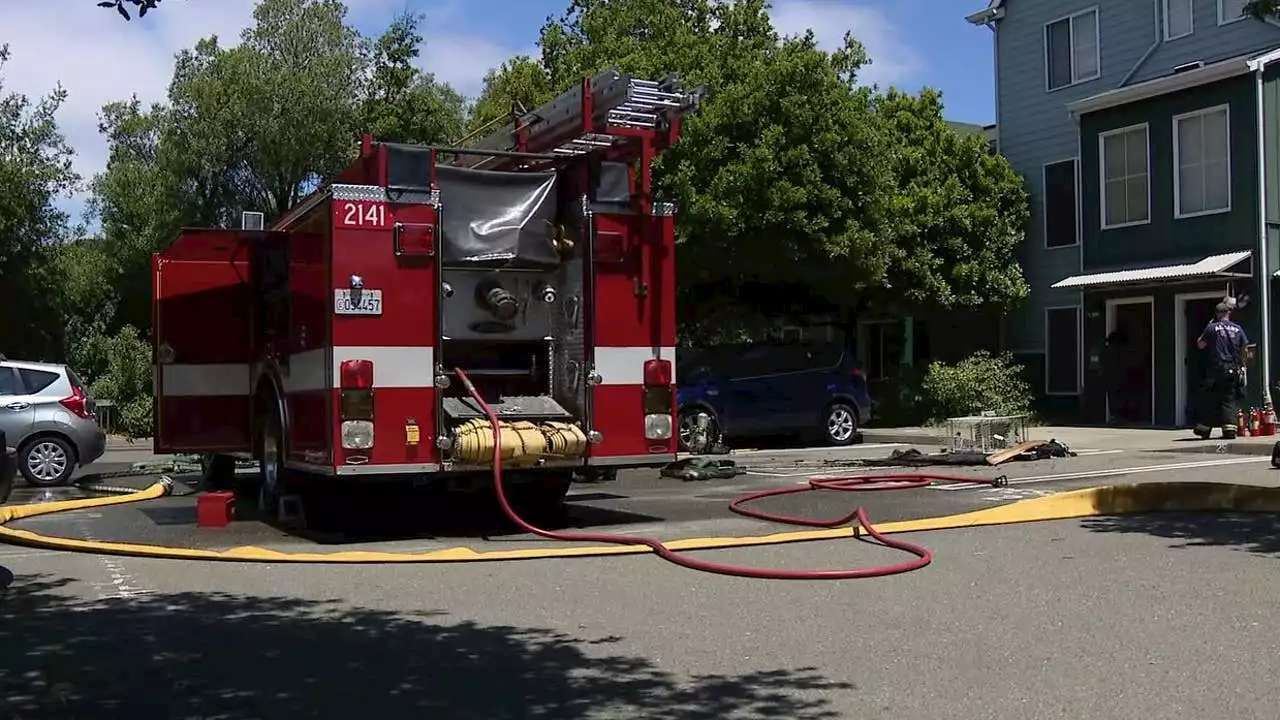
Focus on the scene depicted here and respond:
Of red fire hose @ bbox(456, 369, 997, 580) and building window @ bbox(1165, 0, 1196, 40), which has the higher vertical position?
building window @ bbox(1165, 0, 1196, 40)

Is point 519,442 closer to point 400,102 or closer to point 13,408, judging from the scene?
point 13,408

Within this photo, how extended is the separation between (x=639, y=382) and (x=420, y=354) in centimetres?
171

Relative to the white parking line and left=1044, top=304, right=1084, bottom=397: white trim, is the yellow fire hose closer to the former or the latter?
the white parking line

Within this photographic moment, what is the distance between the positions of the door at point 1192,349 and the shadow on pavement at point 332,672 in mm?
16047

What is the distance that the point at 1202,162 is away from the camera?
20031 mm

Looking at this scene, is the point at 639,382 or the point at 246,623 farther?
the point at 639,382

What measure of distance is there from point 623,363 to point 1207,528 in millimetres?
4422

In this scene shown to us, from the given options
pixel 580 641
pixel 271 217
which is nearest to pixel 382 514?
pixel 580 641

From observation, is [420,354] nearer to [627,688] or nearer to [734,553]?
[734,553]

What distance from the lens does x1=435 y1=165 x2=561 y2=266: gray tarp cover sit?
979cm

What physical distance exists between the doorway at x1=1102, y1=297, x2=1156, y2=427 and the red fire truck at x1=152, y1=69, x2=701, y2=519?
1334 centimetres

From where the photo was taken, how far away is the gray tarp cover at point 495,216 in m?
9.79

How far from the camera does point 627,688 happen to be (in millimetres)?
5469

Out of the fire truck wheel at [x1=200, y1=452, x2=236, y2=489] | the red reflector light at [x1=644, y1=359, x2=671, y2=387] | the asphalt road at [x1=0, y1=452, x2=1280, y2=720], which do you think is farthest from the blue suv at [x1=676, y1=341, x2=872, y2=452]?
the asphalt road at [x1=0, y1=452, x2=1280, y2=720]
